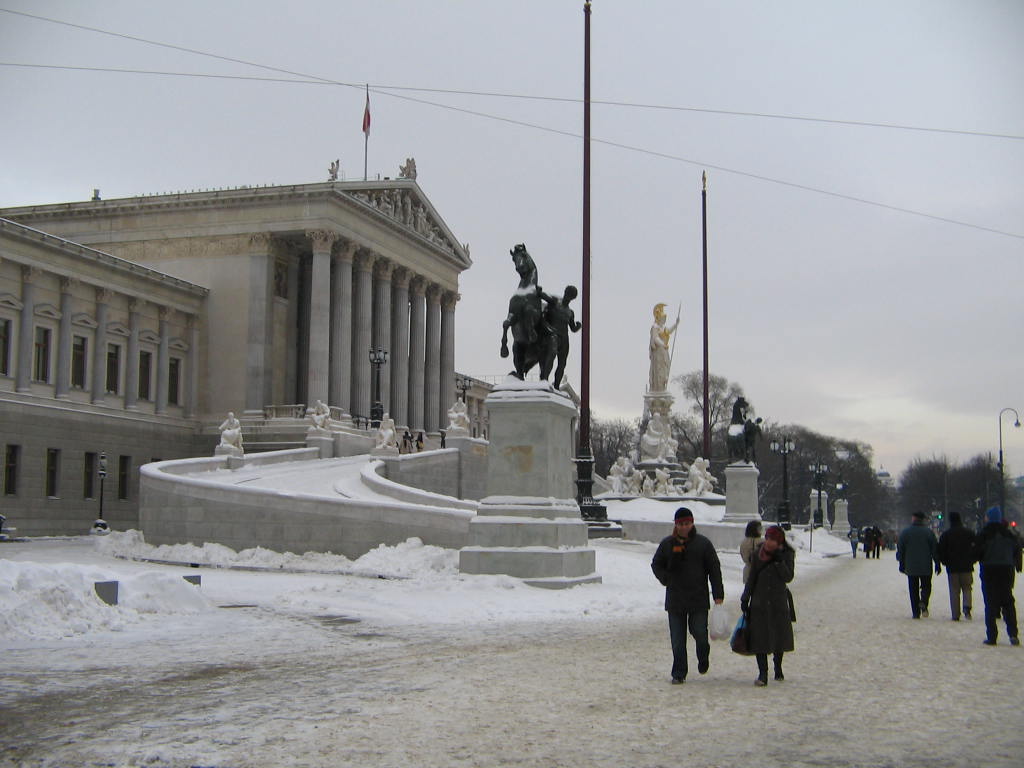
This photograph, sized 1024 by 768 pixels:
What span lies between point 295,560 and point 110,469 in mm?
29881

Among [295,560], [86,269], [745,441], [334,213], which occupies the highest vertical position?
[334,213]

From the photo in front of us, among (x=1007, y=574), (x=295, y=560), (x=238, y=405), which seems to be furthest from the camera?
(x=238, y=405)

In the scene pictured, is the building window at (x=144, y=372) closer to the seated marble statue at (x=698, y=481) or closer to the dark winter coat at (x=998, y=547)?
the seated marble statue at (x=698, y=481)

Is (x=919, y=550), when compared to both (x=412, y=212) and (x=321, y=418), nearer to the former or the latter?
(x=321, y=418)

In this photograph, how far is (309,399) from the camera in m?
63.2

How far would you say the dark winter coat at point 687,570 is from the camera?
10516 millimetres

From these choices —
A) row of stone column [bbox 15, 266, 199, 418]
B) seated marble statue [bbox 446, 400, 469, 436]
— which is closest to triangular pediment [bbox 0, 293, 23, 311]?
row of stone column [bbox 15, 266, 199, 418]

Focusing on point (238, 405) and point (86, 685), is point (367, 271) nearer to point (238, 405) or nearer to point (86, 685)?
→ point (238, 405)

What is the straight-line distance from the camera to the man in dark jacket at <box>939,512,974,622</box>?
56.0 feet

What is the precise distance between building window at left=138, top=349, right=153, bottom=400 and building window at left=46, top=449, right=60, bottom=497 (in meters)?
9.03

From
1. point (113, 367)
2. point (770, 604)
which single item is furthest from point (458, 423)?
point (770, 604)

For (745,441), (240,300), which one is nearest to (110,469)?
(240,300)

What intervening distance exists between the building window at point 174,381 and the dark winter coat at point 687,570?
5343 centimetres

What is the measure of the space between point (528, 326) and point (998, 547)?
30.8 feet
